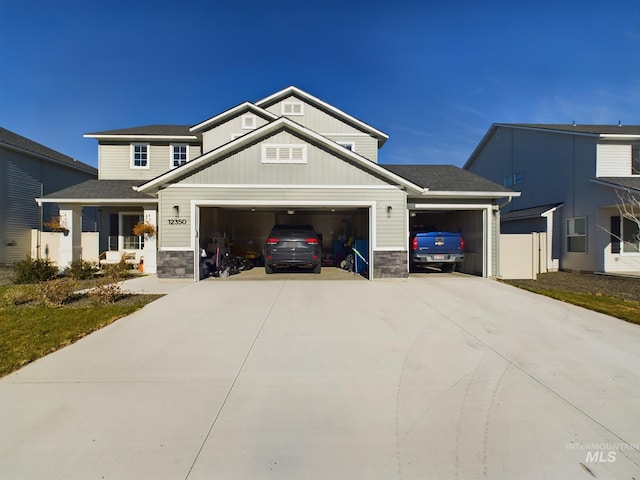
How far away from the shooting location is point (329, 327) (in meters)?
5.87

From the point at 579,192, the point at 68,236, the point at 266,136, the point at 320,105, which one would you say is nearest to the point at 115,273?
the point at 68,236

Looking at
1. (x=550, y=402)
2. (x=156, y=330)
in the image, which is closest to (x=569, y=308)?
(x=550, y=402)

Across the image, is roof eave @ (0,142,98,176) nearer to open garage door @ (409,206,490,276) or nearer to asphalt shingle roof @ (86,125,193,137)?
asphalt shingle roof @ (86,125,193,137)

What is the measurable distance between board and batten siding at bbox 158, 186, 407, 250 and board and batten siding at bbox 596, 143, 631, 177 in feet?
34.6

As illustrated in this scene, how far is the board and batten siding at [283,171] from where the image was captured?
10.7m

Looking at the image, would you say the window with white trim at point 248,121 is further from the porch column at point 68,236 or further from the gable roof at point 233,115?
the porch column at point 68,236

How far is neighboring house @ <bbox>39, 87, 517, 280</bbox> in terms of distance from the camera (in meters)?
10.7

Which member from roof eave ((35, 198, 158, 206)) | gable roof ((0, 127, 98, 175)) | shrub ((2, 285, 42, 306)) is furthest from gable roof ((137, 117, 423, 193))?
gable roof ((0, 127, 98, 175))

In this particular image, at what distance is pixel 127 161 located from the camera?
52.0 ft

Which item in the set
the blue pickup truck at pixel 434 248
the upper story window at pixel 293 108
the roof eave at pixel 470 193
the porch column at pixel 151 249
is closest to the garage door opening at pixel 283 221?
the porch column at pixel 151 249

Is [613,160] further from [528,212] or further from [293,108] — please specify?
[293,108]

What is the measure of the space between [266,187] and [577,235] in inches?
584

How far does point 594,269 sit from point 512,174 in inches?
303

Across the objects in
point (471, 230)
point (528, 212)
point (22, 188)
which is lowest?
point (471, 230)
